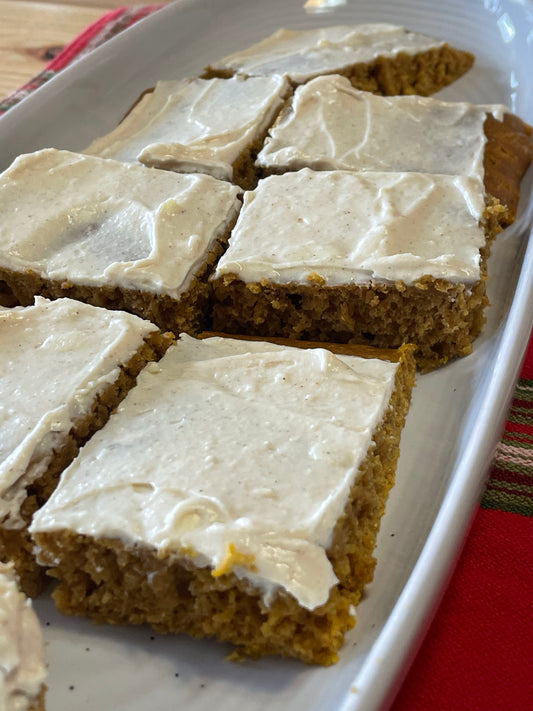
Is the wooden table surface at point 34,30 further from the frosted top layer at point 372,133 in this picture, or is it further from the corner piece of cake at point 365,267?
the corner piece of cake at point 365,267

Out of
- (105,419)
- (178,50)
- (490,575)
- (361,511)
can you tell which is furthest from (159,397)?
(178,50)

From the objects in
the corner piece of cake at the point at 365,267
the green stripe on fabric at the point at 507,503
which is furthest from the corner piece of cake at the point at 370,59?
the green stripe on fabric at the point at 507,503

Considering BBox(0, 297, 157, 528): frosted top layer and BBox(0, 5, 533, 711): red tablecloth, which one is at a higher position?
BBox(0, 297, 157, 528): frosted top layer

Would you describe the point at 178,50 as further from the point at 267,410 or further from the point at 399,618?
the point at 399,618

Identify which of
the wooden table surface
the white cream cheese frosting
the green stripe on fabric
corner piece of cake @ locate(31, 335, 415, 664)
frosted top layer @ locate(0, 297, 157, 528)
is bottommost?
the green stripe on fabric

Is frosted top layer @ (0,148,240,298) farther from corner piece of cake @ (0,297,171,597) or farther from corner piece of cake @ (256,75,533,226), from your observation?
corner piece of cake @ (256,75,533,226)

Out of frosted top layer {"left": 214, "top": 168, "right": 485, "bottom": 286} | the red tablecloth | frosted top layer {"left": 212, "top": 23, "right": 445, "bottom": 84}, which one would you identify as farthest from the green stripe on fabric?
frosted top layer {"left": 212, "top": 23, "right": 445, "bottom": 84}

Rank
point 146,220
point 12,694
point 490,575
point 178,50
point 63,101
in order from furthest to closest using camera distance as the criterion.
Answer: point 178,50 → point 63,101 → point 146,220 → point 490,575 → point 12,694
